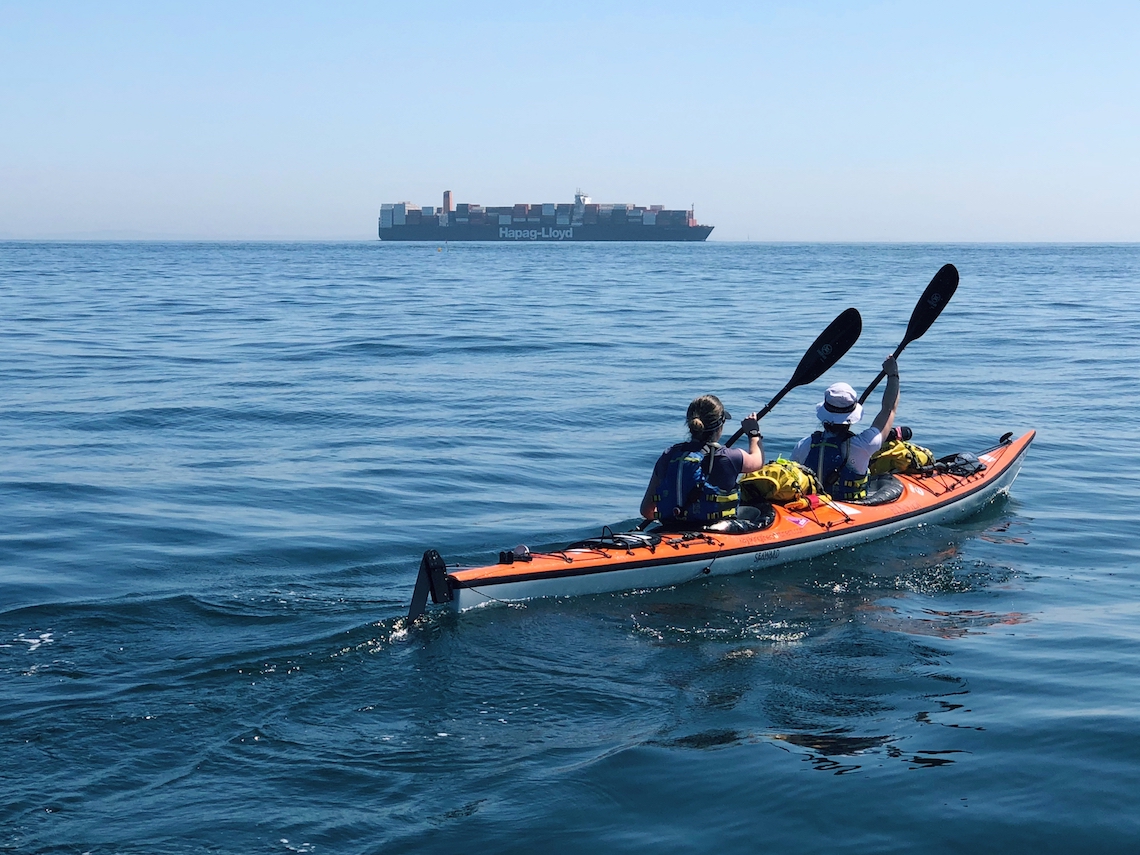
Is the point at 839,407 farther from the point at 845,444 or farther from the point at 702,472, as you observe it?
the point at 702,472

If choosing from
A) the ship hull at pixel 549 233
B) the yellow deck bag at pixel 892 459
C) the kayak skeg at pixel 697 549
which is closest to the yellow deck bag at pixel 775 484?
the kayak skeg at pixel 697 549

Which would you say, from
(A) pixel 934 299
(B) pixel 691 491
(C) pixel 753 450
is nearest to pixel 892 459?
(A) pixel 934 299

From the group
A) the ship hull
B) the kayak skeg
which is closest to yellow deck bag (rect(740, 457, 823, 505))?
the kayak skeg

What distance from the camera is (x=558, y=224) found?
131 m

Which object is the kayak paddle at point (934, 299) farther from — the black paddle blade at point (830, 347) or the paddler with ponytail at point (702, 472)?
the paddler with ponytail at point (702, 472)

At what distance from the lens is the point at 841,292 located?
43031 mm

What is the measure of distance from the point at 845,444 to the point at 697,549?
204cm

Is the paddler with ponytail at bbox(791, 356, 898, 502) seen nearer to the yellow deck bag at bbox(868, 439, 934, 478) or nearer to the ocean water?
the ocean water

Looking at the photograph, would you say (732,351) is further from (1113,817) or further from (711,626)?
(1113,817)

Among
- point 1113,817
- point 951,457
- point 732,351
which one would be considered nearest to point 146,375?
point 732,351

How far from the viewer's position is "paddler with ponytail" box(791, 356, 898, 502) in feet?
29.9

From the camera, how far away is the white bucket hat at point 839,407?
354 inches

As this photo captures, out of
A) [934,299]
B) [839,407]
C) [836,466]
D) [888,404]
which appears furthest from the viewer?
[934,299]

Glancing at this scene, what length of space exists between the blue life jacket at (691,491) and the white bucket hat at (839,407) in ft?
4.23
